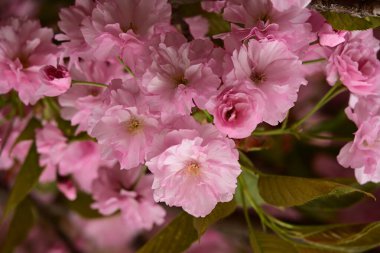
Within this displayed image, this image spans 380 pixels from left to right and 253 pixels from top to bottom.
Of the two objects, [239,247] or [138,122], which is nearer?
[138,122]

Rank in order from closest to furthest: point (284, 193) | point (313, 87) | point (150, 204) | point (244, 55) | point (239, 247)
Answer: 1. point (244, 55)
2. point (284, 193)
3. point (150, 204)
4. point (239, 247)
5. point (313, 87)

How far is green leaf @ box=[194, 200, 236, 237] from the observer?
2.13ft

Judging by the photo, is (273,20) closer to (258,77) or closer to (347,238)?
(258,77)

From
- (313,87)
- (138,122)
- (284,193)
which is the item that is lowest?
(313,87)

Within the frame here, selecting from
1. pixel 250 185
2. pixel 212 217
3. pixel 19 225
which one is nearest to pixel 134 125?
pixel 212 217

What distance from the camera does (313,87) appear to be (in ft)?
4.45

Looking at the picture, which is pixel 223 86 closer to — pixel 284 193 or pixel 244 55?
pixel 244 55

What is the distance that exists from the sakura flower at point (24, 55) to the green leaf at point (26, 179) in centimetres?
16

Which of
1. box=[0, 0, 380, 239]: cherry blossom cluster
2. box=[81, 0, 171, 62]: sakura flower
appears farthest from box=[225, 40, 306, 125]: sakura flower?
box=[81, 0, 171, 62]: sakura flower

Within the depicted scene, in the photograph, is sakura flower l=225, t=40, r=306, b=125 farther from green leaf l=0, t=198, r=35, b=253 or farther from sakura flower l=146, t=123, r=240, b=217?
green leaf l=0, t=198, r=35, b=253

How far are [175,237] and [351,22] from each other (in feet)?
1.03

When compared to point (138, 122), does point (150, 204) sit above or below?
below

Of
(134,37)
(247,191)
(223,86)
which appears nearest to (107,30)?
(134,37)

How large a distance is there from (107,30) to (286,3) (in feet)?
0.58
